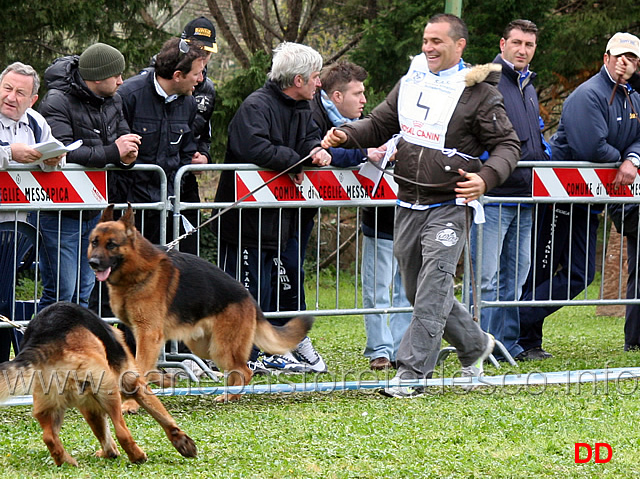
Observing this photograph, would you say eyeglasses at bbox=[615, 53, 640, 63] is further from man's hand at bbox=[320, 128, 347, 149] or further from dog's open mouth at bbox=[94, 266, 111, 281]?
dog's open mouth at bbox=[94, 266, 111, 281]

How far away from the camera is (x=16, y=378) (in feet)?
13.4

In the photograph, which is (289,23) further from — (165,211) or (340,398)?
(340,398)

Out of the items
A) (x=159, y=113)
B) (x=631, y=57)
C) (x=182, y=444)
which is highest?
(x=631, y=57)

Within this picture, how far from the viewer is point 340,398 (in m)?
6.04

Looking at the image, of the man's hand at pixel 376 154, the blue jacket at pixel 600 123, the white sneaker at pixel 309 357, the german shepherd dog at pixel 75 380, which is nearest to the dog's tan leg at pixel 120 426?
the german shepherd dog at pixel 75 380

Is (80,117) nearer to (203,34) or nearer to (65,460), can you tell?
(203,34)

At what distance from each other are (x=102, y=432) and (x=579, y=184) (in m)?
4.75

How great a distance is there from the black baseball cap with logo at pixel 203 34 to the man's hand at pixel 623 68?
131 inches

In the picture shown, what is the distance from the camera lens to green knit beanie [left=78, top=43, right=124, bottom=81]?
6.58 meters

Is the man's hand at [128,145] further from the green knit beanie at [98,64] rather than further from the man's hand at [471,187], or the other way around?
the man's hand at [471,187]

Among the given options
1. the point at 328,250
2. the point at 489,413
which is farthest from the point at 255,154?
the point at 328,250

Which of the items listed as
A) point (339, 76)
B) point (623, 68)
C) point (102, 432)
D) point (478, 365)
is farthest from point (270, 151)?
point (623, 68)

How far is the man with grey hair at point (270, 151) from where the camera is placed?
275 inches

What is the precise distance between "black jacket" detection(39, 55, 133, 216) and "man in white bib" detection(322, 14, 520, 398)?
2118 millimetres
